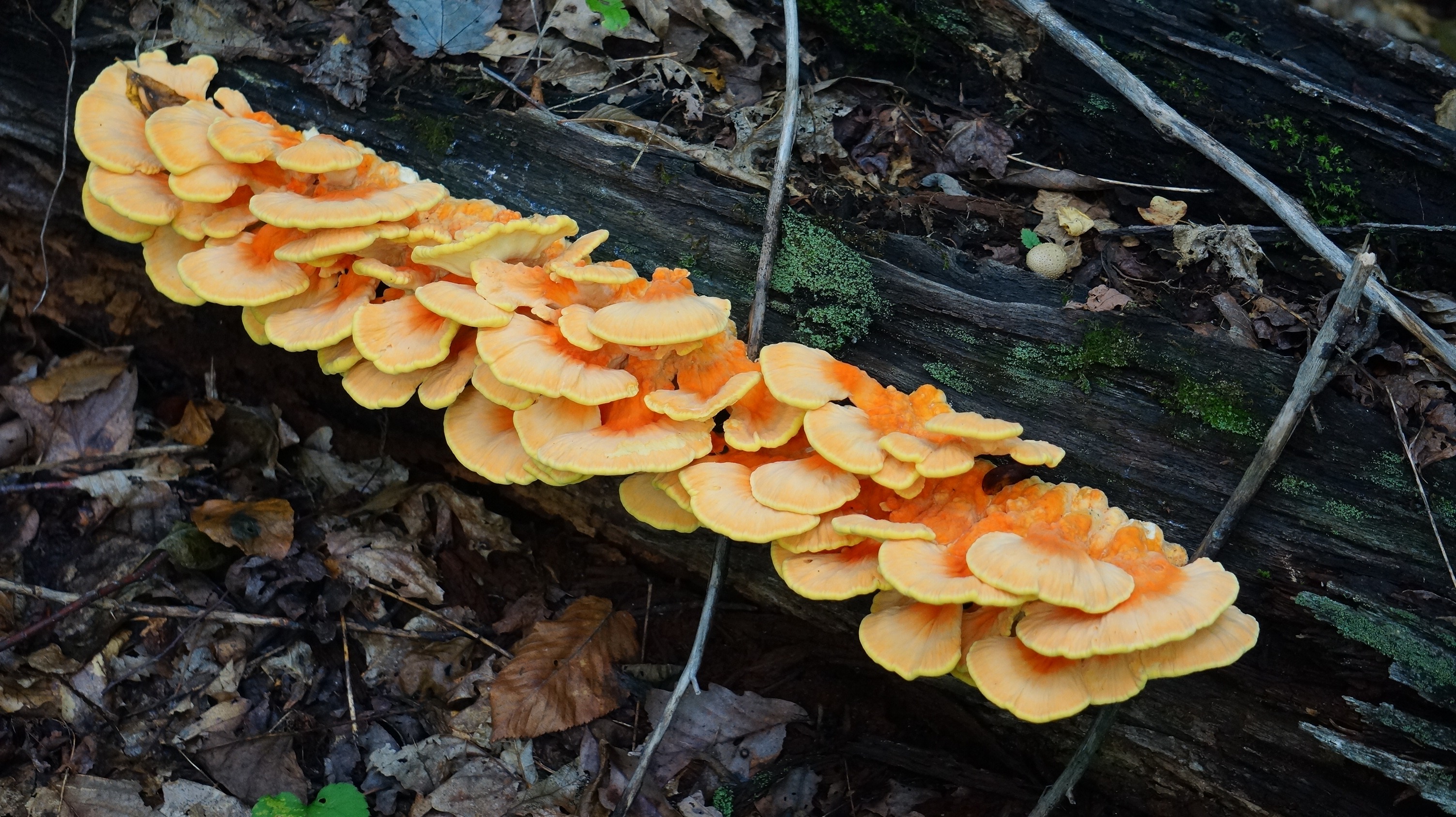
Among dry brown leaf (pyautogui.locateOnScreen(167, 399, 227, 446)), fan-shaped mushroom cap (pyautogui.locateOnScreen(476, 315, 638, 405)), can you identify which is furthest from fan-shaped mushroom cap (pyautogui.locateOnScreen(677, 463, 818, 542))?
dry brown leaf (pyautogui.locateOnScreen(167, 399, 227, 446))

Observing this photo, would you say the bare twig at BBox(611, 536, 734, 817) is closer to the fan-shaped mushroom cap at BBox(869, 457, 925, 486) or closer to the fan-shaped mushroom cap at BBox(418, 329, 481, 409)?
the fan-shaped mushroom cap at BBox(869, 457, 925, 486)

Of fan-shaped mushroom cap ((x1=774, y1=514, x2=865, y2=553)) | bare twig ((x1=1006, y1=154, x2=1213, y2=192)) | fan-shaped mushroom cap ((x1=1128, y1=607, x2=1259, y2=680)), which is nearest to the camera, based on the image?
fan-shaped mushroom cap ((x1=1128, y1=607, x2=1259, y2=680))

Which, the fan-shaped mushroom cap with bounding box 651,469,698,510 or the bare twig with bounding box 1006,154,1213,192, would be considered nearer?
A: the fan-shaped mushroom cap with bounding box 651,469,698,510

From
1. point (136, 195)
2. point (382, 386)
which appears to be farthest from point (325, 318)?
point (136, 195)

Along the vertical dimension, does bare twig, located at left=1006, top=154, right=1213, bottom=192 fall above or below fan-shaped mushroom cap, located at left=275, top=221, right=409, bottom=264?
above

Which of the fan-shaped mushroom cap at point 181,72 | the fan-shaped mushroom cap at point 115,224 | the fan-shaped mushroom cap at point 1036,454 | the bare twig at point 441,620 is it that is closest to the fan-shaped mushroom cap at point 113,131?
the fan-shaped mushroom cap at point 181,72

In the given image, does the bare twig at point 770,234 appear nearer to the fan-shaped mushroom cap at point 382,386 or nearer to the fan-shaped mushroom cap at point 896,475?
the fan-shaped mushroom cap at point 896,475
